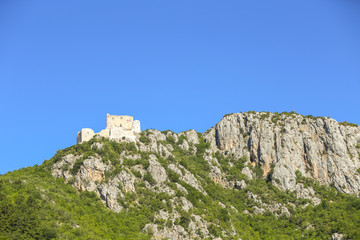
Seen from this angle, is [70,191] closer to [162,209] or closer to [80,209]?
[80,209]

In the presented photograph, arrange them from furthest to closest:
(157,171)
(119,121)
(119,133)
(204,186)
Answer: (119,121) < (119,133) < (204,186) < (157,171)

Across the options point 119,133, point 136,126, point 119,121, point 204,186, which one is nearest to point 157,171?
point 204,186

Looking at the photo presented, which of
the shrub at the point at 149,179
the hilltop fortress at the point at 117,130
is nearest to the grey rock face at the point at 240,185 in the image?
the shrub at the point at 149,179

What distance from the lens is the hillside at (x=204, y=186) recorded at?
9288cm

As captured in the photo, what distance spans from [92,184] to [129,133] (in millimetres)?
19773

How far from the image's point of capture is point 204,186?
11281 cm

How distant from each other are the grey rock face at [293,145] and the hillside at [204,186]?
0.24 metres

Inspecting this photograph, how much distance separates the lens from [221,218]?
102938 mm

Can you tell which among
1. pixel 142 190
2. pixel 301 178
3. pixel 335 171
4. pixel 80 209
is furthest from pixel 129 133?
pixel 335 171

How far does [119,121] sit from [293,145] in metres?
41.2

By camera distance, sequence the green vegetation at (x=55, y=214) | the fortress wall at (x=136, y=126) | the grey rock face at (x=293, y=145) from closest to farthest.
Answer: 1. the green vegetation at (x=55, y=214)
2. the grey rock face at (x=293, y=145)
3. the fortress wall at (x=136, y=126)

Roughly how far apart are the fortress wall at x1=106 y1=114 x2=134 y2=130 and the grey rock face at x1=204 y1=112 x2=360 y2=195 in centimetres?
2205

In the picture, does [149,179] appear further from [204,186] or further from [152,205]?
[204,186]

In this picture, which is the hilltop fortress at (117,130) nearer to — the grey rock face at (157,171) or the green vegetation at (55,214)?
the grey rock face at (157,171)
